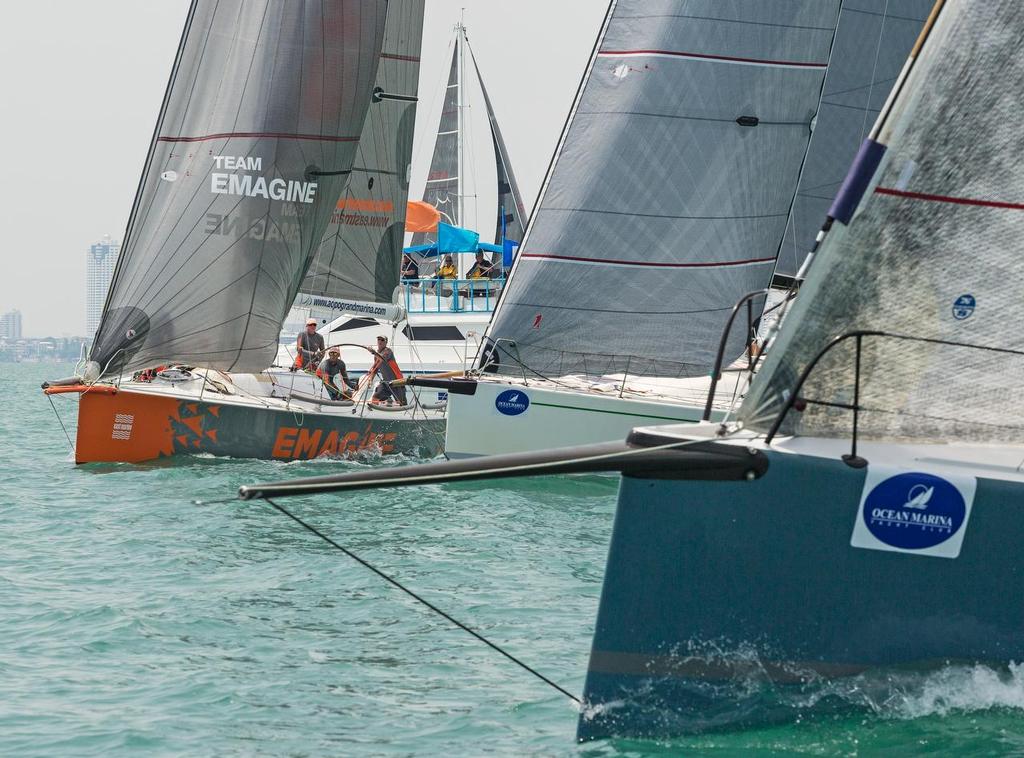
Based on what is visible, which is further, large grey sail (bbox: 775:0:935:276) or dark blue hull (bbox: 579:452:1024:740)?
large grey sail (bbox: 775:0:935:276)

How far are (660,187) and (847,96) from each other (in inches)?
116

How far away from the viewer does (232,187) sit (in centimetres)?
1416

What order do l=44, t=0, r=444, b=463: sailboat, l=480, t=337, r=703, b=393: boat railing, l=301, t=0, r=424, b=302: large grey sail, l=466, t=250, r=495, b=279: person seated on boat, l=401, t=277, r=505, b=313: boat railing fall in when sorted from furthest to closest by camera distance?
1. l=466, t=250, r=495, b=279: person seated on boat
2. l=401, t=277, r=505, b=313: boat railing
3. l=301, t=0, r=424, b=302: large grey sail
4. l=44, t=0, r=444, b=463: sailboat
5. l=480, t=337, r=703, b=393: boat railing

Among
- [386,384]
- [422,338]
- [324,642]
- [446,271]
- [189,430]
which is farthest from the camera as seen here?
[446,271]

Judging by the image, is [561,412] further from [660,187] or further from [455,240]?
[455,240]

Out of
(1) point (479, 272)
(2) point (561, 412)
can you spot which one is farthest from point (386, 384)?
(1) point (479, 272)

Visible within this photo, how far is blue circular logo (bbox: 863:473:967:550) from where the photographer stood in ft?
15.3

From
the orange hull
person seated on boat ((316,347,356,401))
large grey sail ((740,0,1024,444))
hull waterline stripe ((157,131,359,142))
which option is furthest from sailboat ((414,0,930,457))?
large grey sail ((740,0,1024,444))

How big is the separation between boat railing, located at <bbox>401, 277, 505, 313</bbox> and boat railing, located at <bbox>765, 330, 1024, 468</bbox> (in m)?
21.3

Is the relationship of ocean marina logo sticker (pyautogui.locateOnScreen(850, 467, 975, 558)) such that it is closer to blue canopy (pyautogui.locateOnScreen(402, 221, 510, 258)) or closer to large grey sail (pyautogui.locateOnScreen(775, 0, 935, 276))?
large grey sail (pyautogui.locateOnScreen(775, 0, 935, 276))

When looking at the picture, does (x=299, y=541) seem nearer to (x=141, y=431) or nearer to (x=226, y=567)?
(x=226, y=567)

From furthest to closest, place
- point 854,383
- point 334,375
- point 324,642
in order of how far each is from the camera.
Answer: point 334,375, point 324,642, point 854,383

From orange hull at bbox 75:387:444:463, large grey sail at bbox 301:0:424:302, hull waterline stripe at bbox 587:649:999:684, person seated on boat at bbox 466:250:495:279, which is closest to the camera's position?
hull waterline stripe at bbox 587:649:999:684

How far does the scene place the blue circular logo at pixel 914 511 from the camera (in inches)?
184
